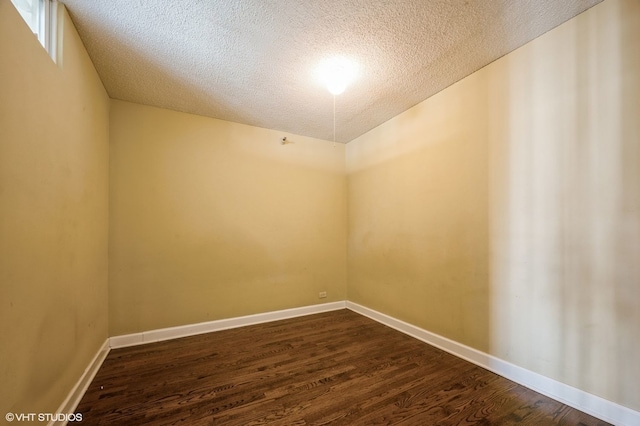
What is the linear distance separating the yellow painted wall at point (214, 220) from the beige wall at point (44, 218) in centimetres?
58

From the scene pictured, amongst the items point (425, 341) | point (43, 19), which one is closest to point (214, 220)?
point (43, 19)

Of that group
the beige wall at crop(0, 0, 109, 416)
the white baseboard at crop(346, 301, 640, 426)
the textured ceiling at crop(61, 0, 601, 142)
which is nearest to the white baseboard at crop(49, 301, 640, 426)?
the white baseboard at crop(346, 301, 640, 426)

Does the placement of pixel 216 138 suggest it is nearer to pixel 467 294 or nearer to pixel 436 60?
pixel 436 60

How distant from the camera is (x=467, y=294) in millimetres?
2414

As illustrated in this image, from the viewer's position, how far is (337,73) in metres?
2.37

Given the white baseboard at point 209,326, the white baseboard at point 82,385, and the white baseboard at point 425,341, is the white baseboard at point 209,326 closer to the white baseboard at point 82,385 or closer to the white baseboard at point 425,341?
the white baseboard at point 425,341

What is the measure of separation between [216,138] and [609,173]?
12.3ft

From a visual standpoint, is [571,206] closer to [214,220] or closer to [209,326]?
[214,220]

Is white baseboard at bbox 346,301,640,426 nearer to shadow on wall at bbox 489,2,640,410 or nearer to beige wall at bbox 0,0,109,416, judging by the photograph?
shadow on wall at bbox 489,2,640,410

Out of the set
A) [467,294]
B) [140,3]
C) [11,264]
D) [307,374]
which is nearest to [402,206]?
[467,294]

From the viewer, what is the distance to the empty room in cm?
153

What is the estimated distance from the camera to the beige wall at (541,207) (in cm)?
157

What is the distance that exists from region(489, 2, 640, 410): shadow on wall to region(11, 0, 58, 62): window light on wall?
132 inches

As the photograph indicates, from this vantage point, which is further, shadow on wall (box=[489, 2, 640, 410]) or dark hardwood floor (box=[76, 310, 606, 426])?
dark hardwood floor (box=[76, 310, 606, 426])
